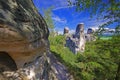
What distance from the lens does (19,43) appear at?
18.3 ft

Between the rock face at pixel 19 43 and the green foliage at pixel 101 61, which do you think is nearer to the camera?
the rock face at pixel 19 43

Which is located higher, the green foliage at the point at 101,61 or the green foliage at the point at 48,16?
the green foliage at the point at 48,16

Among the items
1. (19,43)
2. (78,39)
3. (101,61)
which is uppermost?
(19,43)

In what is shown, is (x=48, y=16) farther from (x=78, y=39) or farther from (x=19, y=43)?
(x=78, y=39)

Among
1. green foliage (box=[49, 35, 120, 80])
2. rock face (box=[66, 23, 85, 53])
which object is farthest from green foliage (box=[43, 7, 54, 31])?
rock face (box=[66, 23, 85, 53])

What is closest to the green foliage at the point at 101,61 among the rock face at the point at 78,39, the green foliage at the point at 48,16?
the green foliage at the point at 48,16

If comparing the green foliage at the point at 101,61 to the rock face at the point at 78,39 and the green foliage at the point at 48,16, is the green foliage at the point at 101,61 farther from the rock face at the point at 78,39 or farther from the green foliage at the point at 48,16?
the rock face at the point at 78,39

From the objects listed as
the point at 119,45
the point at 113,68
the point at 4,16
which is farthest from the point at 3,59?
the point at 113,68

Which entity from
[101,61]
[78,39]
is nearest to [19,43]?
[101,61]

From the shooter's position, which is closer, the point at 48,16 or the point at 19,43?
the point at 19,43

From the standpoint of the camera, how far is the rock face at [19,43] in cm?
529

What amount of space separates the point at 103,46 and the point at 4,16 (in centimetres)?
816

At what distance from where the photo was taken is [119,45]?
1113 cm

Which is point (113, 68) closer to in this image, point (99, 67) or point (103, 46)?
point (99, 67)
